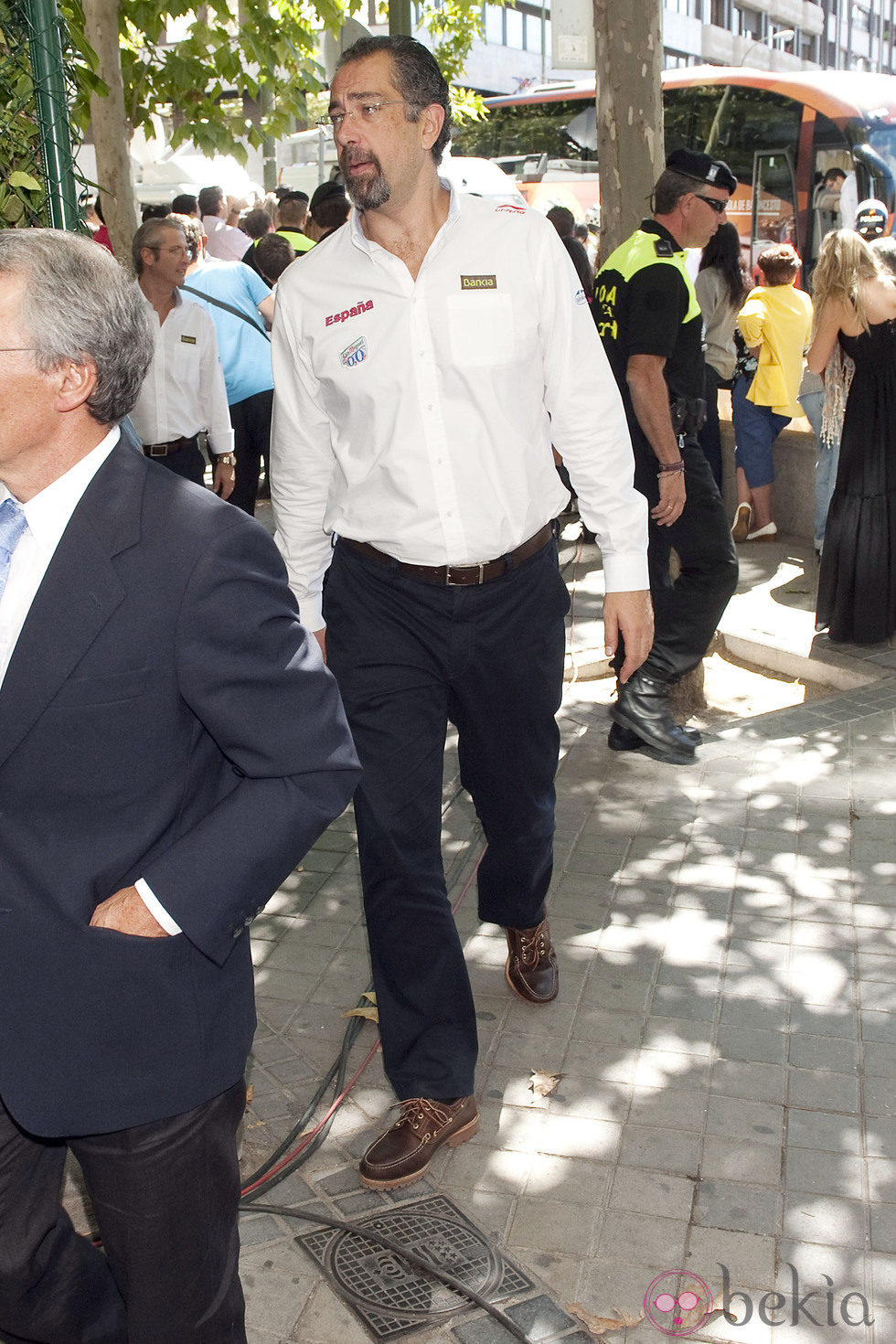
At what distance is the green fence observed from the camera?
10.1 feet

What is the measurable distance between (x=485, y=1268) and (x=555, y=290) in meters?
2.20

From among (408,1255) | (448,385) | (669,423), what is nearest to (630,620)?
(448,385)

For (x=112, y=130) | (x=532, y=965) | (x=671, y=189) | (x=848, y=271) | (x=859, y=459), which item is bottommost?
(x=532, y=965)

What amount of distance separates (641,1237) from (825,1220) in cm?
41

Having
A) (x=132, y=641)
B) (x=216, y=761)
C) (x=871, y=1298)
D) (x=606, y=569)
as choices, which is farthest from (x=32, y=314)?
(x=871, y=1298)

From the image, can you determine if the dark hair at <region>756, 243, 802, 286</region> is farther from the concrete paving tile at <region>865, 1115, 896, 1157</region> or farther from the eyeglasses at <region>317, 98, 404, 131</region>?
the concrete paving tile at <region>865, 1115, 896, 1157</region>

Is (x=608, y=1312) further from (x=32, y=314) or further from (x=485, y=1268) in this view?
(x=32, y=314)

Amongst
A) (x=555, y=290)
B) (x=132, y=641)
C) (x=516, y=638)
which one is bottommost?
(x=516, y=638)

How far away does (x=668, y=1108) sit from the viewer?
11.8 ft

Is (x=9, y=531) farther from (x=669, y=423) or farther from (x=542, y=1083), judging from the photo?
(x=669, y=423)

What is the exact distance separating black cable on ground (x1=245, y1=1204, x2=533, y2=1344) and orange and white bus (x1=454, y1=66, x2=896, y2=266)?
54.4 ft

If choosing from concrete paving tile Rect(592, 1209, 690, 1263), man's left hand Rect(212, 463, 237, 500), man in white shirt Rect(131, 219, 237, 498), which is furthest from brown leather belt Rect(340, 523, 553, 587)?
man's left hand Rect(212, 463, 237, 500)

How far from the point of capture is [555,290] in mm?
3389

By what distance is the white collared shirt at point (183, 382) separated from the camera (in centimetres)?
738
